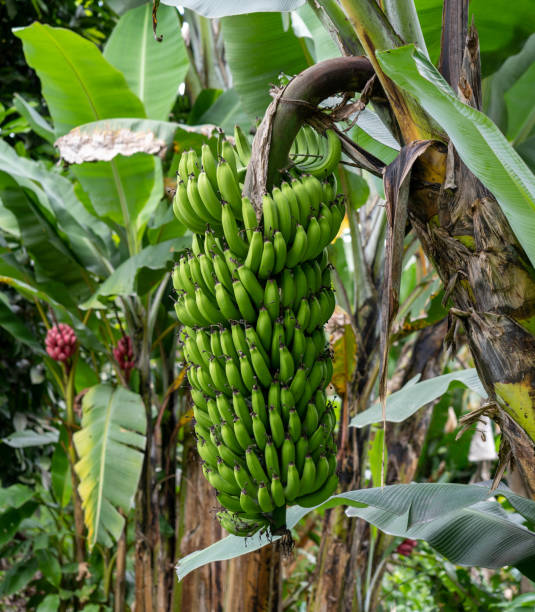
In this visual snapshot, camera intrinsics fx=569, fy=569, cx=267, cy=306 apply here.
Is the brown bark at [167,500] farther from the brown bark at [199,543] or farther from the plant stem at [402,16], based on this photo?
the plant stem at [402,16]

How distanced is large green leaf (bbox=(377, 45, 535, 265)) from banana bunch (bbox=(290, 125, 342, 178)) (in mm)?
163

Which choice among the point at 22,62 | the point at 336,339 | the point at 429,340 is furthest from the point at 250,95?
the point at 22,62

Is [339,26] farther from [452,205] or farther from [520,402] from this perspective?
[520,402]

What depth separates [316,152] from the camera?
0.87 m

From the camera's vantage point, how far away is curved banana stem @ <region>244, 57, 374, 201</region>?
28.6 inches

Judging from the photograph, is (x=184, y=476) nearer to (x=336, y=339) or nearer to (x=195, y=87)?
(x=336, y=339)

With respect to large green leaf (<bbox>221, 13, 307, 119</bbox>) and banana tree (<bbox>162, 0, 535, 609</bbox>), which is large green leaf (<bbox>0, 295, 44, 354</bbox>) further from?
banana tree (<bbox>162, 0, 535, 609</bbox>)

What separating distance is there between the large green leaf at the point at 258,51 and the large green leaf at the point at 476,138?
3.51ft

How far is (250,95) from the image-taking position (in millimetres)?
1714

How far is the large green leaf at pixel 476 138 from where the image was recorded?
0.59m

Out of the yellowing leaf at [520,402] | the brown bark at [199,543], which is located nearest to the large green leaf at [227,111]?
the brown bark at [199,543]

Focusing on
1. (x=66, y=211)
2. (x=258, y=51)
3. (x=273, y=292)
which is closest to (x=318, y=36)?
(x=258, y=51)

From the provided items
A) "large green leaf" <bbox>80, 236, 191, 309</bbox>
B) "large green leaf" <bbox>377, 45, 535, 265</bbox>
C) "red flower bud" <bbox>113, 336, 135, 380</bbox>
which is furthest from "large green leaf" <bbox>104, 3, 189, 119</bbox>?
"large green leaf" <bbox>377, 45, 535, 265</bbox>

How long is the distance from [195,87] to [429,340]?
64.2 inches
